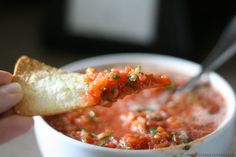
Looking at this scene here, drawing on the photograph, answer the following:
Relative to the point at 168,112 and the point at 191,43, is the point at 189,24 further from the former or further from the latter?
the point at 168,112

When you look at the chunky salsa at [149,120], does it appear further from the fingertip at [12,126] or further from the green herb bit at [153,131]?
the fingertip at [12,126]

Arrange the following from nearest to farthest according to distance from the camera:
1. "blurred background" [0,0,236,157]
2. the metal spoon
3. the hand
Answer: the hand
the metal spoon
"blurred background" [0,0,236,157]

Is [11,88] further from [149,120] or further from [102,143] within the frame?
[149,120]

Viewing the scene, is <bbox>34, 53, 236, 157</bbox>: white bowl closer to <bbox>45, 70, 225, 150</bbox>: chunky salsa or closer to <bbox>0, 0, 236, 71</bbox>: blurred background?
<bbox>45, 70, 225, 150</bbox>: chunky salsa

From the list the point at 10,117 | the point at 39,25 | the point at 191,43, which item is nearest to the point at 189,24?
the point at 191,43

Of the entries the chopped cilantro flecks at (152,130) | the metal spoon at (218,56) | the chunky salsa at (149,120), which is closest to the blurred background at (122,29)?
the metal spoon at (218,56)

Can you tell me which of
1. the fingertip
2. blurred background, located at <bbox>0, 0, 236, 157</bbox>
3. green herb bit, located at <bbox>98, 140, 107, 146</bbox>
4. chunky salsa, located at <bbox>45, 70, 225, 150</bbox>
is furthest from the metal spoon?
the fingertip
